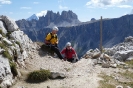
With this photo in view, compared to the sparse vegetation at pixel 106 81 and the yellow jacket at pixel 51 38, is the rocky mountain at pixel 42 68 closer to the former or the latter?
the sparse vegetation at pixel 106 81

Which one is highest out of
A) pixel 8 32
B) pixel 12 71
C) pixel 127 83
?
pixel 8 32

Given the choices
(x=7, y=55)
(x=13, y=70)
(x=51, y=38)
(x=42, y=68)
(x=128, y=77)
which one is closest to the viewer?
(x=13, y=70)

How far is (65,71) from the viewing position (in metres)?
19.4

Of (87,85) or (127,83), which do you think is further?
(127,83)

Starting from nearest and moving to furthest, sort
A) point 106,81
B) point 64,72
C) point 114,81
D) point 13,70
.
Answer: point 13,70, point 106,81, point 114,81, point 64,72

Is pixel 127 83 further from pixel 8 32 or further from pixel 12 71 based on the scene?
pixel 8 32

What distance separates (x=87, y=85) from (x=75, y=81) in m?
1.14

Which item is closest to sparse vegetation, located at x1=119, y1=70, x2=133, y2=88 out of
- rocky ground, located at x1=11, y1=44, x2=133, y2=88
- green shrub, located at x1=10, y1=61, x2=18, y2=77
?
rocky ground, located at x1=11, y1=44, x2=133, y2=88

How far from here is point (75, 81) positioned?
16.5 m

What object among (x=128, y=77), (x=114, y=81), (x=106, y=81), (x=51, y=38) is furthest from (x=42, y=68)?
(x=128, y=77)

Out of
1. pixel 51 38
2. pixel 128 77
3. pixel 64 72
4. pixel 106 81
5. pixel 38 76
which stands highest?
pixel 51 38

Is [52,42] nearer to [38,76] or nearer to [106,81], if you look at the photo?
[38,76]

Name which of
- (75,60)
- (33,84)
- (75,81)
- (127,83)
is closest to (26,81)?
(33,84)

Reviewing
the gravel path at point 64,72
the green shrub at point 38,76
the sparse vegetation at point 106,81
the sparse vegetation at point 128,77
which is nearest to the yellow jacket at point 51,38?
the gravel path at point 64,72
